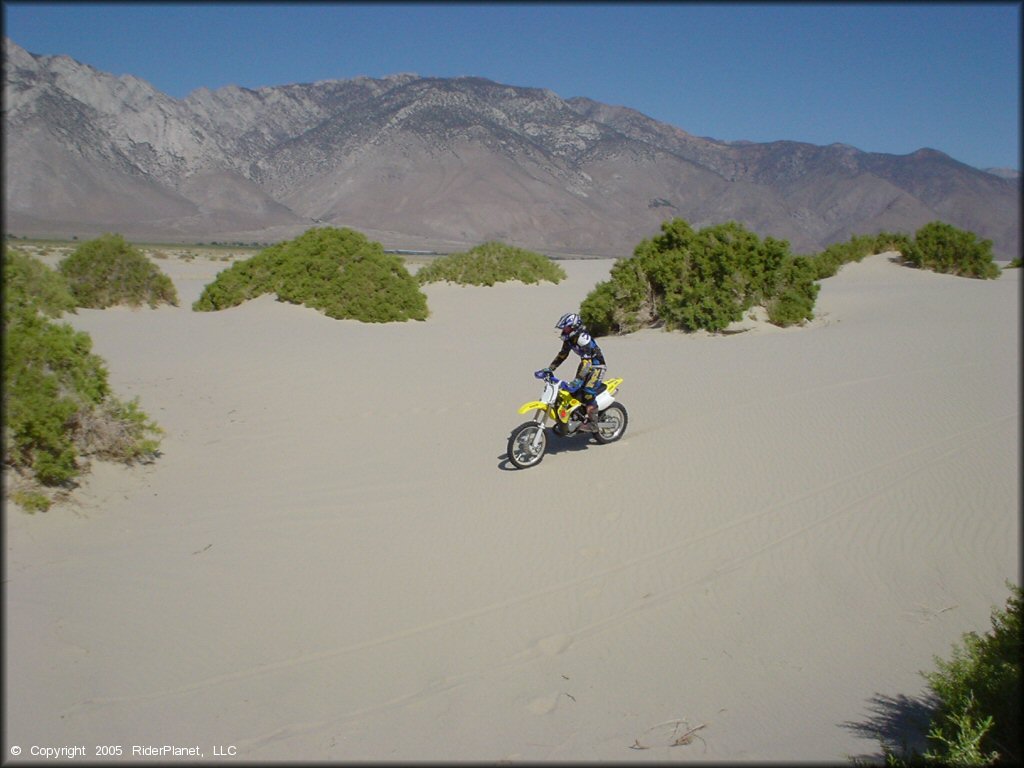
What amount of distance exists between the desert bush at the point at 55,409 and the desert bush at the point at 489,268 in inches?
823

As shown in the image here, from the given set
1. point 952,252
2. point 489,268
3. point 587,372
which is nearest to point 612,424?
point 587,372

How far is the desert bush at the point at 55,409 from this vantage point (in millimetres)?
→ 6465

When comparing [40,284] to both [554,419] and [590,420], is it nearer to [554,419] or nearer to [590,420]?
[554,419]

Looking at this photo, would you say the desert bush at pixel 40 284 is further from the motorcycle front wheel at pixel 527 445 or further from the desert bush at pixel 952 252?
the desert bush at pixel 952 252

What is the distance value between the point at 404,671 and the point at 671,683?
1.63 m

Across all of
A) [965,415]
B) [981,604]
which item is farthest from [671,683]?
[965,415]

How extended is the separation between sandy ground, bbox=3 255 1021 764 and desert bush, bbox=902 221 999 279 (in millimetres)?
16711

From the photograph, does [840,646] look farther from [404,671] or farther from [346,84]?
[346,84]

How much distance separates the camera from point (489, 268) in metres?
29.2

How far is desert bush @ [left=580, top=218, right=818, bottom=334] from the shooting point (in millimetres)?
16966

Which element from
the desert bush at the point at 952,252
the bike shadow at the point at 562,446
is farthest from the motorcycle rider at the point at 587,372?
the desert bush at the point at 952,252

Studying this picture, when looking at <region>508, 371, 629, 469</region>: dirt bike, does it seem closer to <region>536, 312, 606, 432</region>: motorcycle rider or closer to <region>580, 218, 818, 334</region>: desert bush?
<region>536, 312, 606, 432</region>: motorcycle rider

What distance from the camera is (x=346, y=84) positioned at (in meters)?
197

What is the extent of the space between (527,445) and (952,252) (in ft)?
79.8
